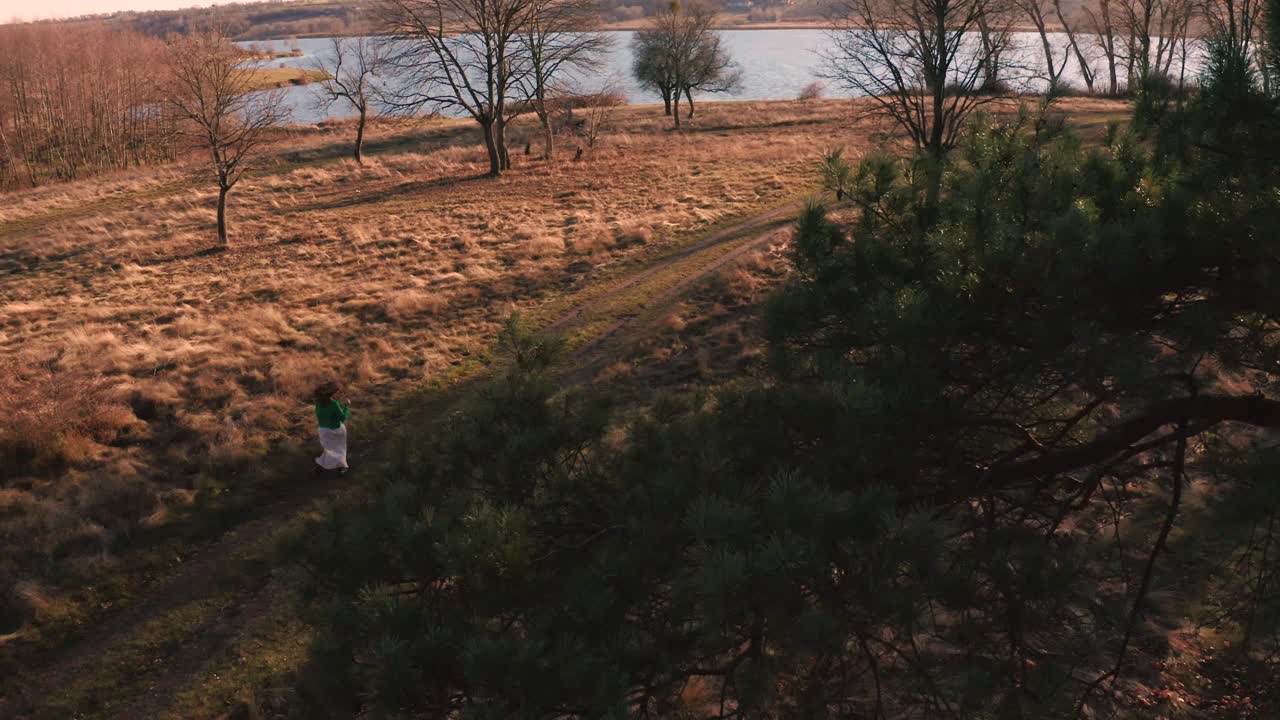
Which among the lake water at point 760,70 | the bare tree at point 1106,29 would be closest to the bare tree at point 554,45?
the lake water at point 760,70

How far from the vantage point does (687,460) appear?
169 inches

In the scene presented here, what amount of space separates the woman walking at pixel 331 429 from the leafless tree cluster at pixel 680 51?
44.5m

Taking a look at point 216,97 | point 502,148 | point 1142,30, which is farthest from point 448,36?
point 1142,30

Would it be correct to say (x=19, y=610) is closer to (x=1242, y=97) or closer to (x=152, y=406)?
(x=152, y=406)

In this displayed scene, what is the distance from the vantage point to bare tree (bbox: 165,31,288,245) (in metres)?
23.6

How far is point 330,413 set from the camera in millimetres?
10398

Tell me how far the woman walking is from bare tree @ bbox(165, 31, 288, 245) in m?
16.1

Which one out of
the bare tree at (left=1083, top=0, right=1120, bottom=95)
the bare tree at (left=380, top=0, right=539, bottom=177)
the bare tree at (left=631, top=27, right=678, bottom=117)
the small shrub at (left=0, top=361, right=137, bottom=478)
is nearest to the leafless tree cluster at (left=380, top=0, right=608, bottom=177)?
the bare tree at (left=380, top=0, right=539, bottom=177)

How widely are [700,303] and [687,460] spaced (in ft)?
40.7

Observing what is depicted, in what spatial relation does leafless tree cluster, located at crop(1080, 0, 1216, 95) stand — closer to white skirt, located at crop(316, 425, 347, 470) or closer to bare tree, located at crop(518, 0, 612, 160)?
white skirt, located at crop(316, 425, 347, 470)

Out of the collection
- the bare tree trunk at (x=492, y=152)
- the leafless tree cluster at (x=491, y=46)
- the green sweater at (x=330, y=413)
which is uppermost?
the leafless tree cluster at (x=491, y=46)

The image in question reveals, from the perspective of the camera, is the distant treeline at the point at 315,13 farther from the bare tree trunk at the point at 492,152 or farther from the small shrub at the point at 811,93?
the bare tree trunk at the point at 492,152

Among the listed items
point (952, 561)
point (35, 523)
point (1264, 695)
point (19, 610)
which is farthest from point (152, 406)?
point (1264, 695)

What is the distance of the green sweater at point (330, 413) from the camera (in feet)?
34.1
